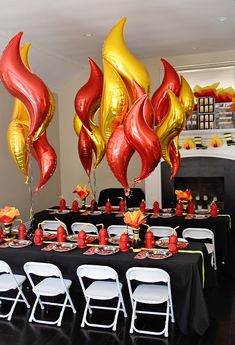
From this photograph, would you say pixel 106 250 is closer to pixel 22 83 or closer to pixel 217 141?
pixel 22 83

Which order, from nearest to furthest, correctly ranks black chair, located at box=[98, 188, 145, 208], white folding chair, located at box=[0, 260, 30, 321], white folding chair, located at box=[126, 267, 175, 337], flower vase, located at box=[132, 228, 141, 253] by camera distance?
1. white folding chair, located at box=[126, 267, 175, 337]
2. white folding chair, located at box=[0, 260, 30, 321]
3. flower vase, located at box=[132, 228, 141, 253]
4. black chair, located at box=[98, 188, 145, 208]

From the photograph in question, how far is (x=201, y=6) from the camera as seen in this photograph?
563cm

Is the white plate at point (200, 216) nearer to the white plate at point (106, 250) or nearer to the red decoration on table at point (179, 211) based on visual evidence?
the red decoration on table at point (179, 211)

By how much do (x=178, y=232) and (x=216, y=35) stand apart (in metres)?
3.76

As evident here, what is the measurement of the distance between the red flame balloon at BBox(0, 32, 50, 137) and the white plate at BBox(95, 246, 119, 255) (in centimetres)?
176

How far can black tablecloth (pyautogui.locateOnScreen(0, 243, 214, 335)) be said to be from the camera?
4215mm

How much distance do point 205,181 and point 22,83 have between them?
19.0 ft

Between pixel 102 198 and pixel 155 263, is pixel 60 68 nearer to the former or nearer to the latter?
pixel 102 198

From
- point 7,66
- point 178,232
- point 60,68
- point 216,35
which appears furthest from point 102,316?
point 60,68

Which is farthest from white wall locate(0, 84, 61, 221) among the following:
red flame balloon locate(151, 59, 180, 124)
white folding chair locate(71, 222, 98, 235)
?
red flame balloon locate(151, 59, 180, 124)

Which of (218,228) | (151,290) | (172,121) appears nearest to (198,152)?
(218,228)

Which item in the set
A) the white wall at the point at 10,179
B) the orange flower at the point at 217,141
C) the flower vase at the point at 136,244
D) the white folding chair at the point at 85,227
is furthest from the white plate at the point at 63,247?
the orange flower at the point at 217,141

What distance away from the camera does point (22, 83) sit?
487cm

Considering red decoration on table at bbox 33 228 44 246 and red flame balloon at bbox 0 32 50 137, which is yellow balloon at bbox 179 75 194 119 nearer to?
red flame balloon at bbox 0 32 50 137
